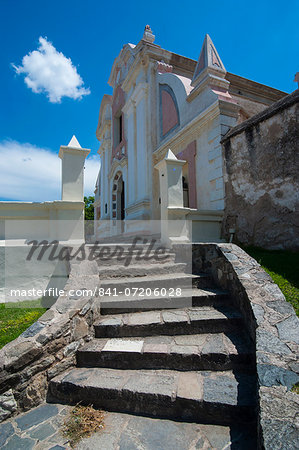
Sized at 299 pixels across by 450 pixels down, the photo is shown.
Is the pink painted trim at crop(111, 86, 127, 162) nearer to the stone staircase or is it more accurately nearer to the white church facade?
the white church facade

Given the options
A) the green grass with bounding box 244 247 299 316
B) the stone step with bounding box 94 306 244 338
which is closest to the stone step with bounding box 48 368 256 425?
the stone step with bounding box 94 306 244 338

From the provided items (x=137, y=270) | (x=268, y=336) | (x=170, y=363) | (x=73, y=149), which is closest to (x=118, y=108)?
(x=73, y=149)

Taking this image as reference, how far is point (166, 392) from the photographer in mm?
2135

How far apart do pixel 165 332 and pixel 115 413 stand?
3.31 feet

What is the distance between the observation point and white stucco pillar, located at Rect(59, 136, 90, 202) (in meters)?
4.67

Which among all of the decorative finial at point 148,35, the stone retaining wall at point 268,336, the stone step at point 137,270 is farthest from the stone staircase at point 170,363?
the decorative finial at point 148,35

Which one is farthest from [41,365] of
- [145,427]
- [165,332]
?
[165,332]

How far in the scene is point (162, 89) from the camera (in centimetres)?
1042

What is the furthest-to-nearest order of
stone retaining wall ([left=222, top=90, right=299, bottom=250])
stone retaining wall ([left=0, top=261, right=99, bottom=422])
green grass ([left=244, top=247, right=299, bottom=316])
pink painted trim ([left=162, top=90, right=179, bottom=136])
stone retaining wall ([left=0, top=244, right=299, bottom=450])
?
1. pink painted trim ([left=162, top=90, right=179, bottom=136])
2. stone retaining wall ([left=222, top=90, right=299, bottom=250])
3. green grass ([left=244, top=247, right=299, bottom=316])
4. stone retaining wall ([left=0, top=261, right=99, bottom=422])
5. stone retaining wall ([left=0, top=244, right=299, bottom=450])

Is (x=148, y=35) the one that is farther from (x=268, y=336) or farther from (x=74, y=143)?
(x=268, y=336)

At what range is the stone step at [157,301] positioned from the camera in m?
3.39

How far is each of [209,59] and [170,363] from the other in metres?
8.19

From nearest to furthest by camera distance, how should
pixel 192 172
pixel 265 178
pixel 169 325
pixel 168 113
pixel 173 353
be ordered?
pixel 173 353
pixel 169 325
pixel 265 178
pixel 192 172
pixel 168 113

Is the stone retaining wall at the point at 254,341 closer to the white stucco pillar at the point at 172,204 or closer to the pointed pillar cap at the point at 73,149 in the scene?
the white stucco pillar at the point at 172,204
